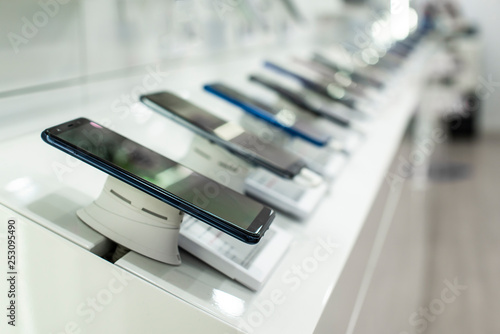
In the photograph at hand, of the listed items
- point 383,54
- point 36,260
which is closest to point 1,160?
point 36,260

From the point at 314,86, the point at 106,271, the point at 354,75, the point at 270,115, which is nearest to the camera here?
the point at 106,271

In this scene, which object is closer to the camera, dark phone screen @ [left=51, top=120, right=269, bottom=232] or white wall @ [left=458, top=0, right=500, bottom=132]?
dark phone screen @ [left=51, top=120, right=269, bottom=232]

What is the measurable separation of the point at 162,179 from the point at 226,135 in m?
0.25

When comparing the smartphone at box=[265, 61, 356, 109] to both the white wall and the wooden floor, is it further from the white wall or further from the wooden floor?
the white wall

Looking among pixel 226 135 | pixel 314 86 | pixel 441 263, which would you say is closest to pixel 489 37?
pixel 441 263

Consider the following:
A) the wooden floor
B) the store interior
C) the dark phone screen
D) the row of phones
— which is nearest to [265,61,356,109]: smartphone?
the store interior

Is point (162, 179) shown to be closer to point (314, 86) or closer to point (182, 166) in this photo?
point (182, 166)

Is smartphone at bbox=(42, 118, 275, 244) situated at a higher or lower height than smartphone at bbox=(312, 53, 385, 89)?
lower

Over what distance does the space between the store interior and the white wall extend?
12.0 ft

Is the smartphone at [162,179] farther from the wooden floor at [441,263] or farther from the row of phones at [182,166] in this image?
the wooden floor at [441,263]

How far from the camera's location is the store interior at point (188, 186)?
0.62 meters

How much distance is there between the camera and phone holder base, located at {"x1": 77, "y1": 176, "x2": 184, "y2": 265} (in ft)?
2.09

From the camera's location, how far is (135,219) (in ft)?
2.09

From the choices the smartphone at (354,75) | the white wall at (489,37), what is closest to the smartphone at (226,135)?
the smartphone at (354,75)
